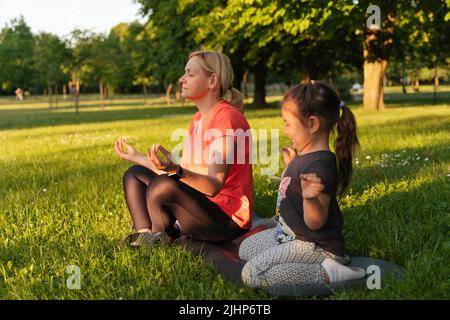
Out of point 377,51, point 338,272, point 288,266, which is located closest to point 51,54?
point 377,51

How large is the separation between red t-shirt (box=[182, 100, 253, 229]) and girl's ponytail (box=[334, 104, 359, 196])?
2.41ft

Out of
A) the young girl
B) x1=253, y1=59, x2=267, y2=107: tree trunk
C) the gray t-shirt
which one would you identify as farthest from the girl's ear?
x1=253, y1=59, x2=267, y2=107: tree trunk

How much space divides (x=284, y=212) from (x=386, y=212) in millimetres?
1717

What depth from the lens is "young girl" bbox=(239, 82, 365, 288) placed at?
3.33 m

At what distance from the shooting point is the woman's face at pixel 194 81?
4117mm

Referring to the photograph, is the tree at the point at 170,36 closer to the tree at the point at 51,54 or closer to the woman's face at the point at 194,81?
the tree at the point at 51,54

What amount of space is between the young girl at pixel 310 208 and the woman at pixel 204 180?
0.57 metres

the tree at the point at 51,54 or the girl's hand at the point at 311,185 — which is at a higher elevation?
the tree at the point at 51,54

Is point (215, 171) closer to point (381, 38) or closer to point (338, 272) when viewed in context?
point (338, 272)

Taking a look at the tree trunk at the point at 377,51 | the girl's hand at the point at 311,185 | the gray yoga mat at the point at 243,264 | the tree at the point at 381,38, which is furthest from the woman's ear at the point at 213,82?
the tree trunk at the point at 377,51

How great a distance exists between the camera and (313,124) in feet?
11.2

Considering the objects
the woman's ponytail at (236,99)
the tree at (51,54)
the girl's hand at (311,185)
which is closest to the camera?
the girl's hand at (311,185)

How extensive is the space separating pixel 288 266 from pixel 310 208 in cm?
43

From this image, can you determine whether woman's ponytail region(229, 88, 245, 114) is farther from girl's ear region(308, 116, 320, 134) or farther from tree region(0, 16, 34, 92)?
tree region(0, 16, 34, 92)
